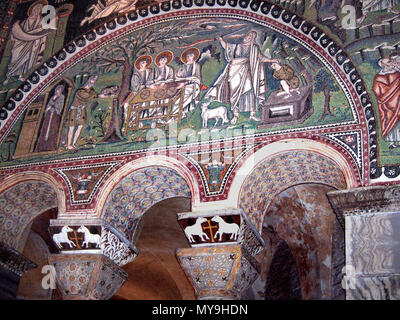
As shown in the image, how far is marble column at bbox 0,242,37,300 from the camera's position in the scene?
28.7ft

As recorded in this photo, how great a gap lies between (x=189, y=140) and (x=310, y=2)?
102 inches

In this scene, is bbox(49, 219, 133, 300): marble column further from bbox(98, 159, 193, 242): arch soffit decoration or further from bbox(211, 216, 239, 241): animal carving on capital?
bbox(211, 216, 239, 241): animal carving on capital

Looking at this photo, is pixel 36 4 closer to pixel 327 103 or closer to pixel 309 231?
pixel 327 103

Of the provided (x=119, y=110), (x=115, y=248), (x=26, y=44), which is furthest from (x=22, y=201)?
(x=26, y=44)

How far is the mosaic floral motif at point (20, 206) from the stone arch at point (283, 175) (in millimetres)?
3033

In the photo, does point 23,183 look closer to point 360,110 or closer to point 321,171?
point 321,171

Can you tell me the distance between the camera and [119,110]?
8852mm

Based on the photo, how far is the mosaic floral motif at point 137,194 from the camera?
8.29 m

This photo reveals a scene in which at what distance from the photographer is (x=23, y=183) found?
879 cm

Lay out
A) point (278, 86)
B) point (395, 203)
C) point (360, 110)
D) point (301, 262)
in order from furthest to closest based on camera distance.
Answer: point (301, 262) < point (278, 86) < point (360, 110) < point (395, 203)

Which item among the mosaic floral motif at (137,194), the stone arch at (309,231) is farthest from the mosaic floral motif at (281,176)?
the stone arch at (309,231)

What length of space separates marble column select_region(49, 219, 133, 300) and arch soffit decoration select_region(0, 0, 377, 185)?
223 centimetres

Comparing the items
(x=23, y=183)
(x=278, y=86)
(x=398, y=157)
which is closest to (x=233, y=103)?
(x=278, y=86)

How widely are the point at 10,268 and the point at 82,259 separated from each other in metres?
1.52
